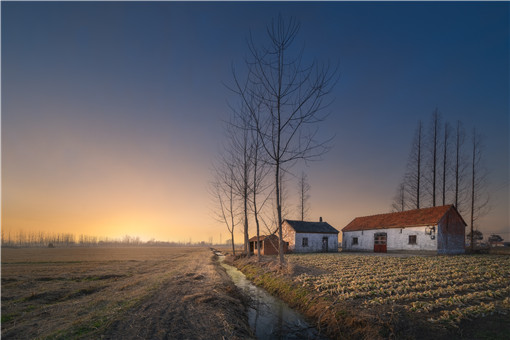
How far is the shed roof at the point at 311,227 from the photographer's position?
39.3 meters

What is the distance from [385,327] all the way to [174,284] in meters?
10.4

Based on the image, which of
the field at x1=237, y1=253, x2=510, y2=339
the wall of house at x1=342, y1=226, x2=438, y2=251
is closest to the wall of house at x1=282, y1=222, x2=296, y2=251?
the wall of house at x1=342, y1=226, x2=438, y2=251

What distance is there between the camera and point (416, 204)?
36.6 metres

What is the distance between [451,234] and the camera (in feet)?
99.6

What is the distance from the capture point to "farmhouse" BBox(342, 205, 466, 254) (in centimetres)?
2922

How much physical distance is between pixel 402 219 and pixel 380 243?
4511 millimetres

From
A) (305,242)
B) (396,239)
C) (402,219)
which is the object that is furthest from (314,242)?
(402,219)

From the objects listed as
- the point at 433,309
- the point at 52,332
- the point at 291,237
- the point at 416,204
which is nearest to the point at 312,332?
the point at 433,309

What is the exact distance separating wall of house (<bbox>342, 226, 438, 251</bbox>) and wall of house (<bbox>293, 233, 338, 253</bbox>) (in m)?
2.28

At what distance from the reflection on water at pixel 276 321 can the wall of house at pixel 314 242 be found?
88.6 feet

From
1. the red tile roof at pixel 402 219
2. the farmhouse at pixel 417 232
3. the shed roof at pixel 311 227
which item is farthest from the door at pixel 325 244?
the farmhouse at pixel 417 232

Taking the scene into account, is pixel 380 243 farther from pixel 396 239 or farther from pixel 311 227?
pixel 311 227

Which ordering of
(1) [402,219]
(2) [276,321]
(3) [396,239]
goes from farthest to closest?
1. (1) [402,219]
2. (3) [396,239]
3. (2) [276,321]

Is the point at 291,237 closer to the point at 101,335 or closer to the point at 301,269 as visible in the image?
the point at 301,269
